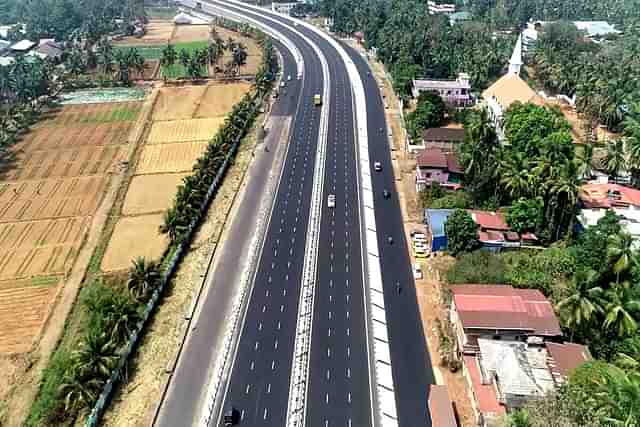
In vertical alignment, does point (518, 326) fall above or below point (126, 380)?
above

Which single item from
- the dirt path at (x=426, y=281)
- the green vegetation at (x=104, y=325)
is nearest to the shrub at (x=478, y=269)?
the dirt path at (x=426, y=281)

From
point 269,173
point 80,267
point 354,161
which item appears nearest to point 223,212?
point 269,173

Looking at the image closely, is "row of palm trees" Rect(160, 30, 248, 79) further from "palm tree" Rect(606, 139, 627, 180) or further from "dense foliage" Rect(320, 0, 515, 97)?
"palm tree" Rect(606, 139, 627, 180)

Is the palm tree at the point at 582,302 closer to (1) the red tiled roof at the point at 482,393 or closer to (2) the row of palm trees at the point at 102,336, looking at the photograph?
(1) the red tiled roof at the point at 482,393

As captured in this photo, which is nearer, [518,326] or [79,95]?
[518,326]

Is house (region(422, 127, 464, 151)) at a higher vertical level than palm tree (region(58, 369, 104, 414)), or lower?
higher

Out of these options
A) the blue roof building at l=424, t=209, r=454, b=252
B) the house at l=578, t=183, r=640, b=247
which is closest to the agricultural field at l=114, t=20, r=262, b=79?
the blue roof building at l=424, t=209, r=454, b=252

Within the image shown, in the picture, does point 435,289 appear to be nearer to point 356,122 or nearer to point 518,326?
point 518,326
